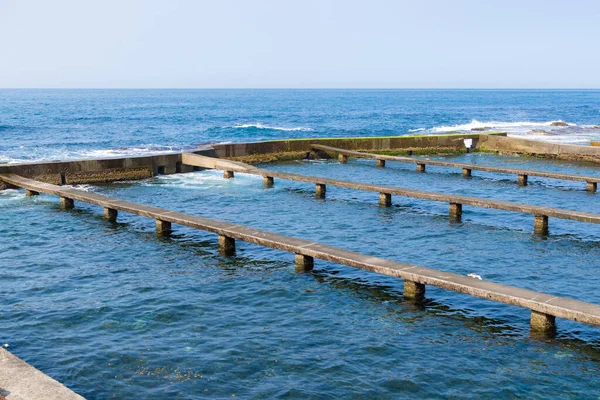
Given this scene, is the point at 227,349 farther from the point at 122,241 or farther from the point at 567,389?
the point at 122,241

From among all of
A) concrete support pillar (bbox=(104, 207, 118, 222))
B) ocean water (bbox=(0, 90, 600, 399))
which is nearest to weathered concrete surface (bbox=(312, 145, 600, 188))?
ocean water (bbox=(0, 90, 600, 399))

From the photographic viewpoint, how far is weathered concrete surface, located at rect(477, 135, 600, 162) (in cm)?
3581

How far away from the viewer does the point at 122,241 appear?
18.3 metres

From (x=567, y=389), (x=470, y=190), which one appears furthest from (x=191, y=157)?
(x=567, y=389)

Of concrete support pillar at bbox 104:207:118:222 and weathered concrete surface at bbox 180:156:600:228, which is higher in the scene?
weathered concrete surface at bbox 180:156:600:228

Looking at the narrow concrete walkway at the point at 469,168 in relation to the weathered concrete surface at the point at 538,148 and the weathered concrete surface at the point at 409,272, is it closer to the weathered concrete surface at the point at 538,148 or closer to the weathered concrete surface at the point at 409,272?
the weathered concrete surface at the point at 538,148

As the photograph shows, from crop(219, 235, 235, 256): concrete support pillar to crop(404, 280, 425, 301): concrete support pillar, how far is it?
206 inches

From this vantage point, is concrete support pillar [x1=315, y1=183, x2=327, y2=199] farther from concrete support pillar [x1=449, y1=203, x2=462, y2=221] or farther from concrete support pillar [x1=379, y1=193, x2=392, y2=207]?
concrete support pillar [x1=449, y1=203, x2=462, y2=221]

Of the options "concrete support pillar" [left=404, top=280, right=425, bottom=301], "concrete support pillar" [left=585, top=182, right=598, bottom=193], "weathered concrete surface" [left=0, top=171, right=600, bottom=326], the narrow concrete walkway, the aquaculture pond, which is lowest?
the aquaculture pond

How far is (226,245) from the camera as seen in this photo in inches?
667

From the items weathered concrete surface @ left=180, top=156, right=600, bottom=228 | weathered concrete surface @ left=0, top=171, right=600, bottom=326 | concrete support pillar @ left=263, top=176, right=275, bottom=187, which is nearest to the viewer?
weathered concrete surface @ left=0, top=171, right=600, bottom=326

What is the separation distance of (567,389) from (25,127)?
69775 millimetres

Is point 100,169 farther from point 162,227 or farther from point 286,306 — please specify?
point 286,306

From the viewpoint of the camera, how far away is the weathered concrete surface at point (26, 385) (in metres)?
8.04
